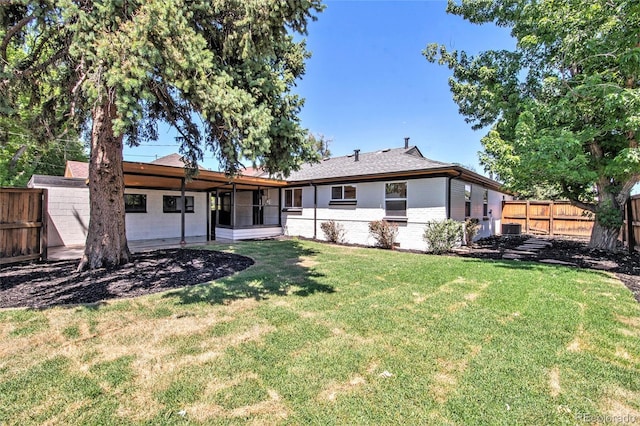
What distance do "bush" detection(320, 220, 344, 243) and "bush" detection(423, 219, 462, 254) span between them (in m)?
4.16

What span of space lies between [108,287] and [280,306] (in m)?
3.43

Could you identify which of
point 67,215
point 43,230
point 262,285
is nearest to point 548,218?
point 262,285

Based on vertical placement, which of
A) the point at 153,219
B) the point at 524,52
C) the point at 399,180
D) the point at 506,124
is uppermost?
the point at 524,52

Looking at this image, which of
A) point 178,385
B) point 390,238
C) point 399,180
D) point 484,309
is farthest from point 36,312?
point 399,180

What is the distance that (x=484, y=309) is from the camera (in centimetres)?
462

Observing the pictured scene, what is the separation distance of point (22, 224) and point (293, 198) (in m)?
10.7

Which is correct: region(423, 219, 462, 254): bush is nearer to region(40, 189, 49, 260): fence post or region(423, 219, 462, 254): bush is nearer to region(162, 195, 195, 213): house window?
region(162, 195, 195, 213): house window

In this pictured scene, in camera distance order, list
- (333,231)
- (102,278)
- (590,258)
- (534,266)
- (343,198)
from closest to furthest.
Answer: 1. (102,278)
2. (534,266)
3. (590,258)
4. (333,231)
5. (343,198)

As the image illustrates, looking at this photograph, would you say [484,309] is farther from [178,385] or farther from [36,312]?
[36,312]

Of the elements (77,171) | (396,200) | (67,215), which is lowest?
(67,215)

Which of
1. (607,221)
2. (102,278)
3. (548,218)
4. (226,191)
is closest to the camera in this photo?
(102,278)

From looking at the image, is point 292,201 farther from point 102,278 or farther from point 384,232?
point 102,278

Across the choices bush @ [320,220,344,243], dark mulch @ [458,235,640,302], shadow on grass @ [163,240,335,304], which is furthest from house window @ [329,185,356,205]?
shadow on grass @ [163,240,335,304]

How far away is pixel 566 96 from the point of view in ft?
26.2
